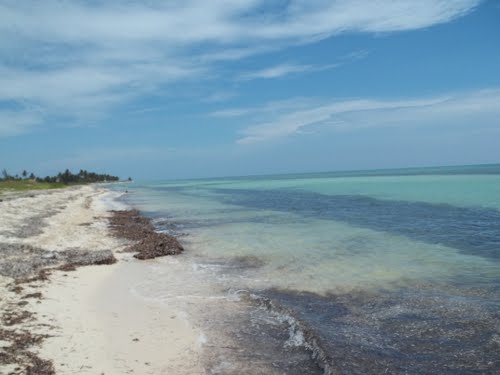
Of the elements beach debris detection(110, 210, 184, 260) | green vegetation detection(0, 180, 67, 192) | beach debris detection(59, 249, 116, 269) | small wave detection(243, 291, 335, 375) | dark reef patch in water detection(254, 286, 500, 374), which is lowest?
dark reef patch in water detection(254, 286, 500, 374)

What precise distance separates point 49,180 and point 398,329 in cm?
9905

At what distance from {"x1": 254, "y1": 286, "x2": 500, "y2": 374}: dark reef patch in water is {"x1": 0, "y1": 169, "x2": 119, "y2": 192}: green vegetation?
59456mm

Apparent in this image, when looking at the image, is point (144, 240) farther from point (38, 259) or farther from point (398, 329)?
point (398, 329)

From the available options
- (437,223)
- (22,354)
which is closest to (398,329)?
(22,354)

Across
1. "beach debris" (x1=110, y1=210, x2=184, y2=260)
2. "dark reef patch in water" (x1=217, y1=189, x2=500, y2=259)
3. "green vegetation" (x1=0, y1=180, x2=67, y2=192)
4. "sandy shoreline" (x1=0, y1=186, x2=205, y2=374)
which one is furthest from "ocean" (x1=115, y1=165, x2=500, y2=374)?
"green vegetation" (x1=0, y1=180, x2=67, y2=192)

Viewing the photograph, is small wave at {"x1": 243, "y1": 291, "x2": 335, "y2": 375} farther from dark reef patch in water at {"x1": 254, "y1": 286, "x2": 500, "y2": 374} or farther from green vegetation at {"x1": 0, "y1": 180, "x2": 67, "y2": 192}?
green vegetation at {"x1": 0, "y1": 180, "x2": 67, "y2": 192}

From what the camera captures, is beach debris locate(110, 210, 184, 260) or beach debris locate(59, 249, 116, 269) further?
beach debris locate(110, 210, 184, 260)

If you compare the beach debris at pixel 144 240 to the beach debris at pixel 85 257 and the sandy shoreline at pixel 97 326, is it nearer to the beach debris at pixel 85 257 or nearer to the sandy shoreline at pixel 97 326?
the beach debris at pixel 85 257

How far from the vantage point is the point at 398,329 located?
882 cm

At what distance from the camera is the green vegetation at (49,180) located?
67519 millimetres

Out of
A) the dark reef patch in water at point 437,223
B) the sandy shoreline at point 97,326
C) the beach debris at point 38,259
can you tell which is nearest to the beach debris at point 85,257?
the beach debris at point 38,259

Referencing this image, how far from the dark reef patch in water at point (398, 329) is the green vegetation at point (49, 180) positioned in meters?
59.5

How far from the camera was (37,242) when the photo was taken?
18.3m

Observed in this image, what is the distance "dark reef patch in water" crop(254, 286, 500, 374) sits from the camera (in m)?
7.27
